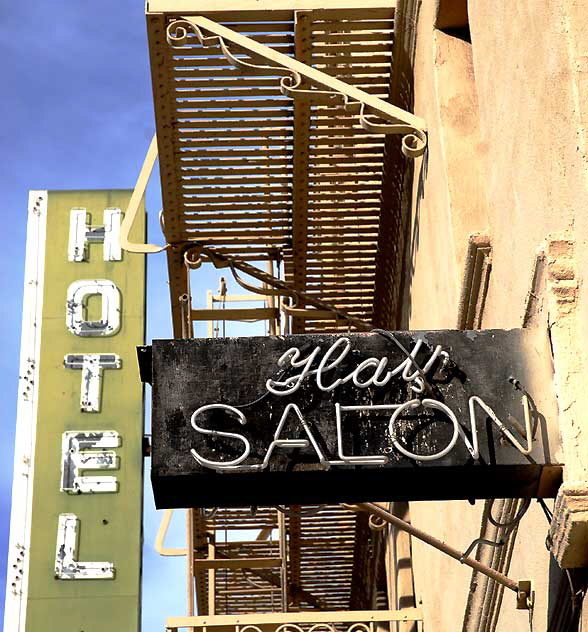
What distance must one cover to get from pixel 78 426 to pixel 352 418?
11598 mm

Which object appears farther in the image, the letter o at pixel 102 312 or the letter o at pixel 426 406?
the letter o at pixel 102 312

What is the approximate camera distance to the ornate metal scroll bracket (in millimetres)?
10742

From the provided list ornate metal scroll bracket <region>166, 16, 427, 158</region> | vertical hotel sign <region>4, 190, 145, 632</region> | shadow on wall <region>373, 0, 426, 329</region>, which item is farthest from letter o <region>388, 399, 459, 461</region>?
vertical hotel sign <region>4, 190, 145, 632</region>

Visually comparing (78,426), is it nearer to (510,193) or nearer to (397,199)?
(397,199)

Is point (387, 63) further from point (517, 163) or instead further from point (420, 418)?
point (420, 418)

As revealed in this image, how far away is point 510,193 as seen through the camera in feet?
25.1

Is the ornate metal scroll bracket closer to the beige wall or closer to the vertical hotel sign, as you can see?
the beige wall

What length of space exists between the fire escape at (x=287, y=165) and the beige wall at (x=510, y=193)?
1.81 ft

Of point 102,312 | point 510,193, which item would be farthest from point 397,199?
point 102,312

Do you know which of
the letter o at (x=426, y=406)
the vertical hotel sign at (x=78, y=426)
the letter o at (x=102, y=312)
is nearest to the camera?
the letter o at (x=426, y=406)

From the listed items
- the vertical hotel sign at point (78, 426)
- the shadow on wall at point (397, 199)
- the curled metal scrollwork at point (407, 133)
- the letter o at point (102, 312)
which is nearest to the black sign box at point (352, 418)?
the curled metal scrollwork at point (407, 133)

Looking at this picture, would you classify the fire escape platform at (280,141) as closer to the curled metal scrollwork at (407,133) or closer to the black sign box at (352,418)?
the curled metal scrollwork at (407,133)

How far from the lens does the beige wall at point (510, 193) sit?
247 inches

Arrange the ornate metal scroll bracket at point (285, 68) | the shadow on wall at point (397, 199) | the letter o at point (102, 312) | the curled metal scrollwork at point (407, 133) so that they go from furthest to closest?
the letter o at point (102, 312) → the shadow on wall at point (397, 199) → the ornate metal scroll bracket at point (285, 68) → the curled metal scrollwork at point (407, 133)
